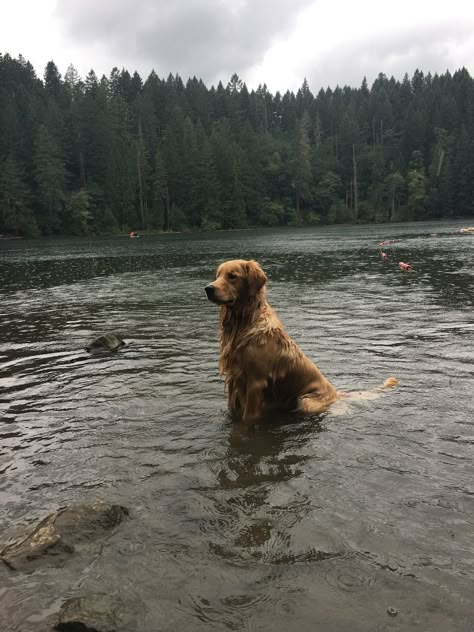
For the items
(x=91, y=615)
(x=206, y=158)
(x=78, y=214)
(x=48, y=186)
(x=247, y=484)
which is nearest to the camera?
(x=91, y=615)

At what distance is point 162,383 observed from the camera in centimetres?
789

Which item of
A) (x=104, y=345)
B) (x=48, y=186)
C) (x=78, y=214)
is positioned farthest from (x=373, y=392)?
(x=48, y=186)

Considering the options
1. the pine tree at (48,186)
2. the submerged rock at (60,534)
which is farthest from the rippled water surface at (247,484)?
the pine tree at (48,186)

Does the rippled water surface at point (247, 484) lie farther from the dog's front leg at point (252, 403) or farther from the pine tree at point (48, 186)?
the pine tree at point (48, 186)

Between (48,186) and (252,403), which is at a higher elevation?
(48,186)

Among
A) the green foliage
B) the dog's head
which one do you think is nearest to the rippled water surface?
the dog's head

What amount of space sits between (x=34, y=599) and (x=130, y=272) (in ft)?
83.1

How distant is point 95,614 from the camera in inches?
117

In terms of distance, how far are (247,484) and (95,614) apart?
1966mm

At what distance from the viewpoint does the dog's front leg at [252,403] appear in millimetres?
6121

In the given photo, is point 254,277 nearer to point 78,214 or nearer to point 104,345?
point 104,345

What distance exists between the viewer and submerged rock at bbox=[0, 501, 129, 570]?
353 centimetres

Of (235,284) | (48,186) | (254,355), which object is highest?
(48,186)

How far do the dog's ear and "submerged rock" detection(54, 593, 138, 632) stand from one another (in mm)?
3891
